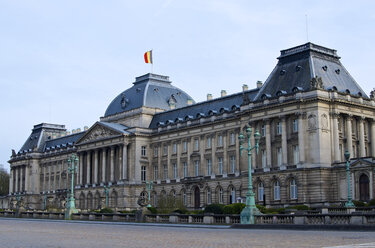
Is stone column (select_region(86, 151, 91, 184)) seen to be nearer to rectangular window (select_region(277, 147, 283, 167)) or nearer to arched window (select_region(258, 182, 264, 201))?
arched window (select_region(258, 182, 264, 201))

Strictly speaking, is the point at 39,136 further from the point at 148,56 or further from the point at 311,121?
the point at 311,121

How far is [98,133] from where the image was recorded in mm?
110375

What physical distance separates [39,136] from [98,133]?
135ft

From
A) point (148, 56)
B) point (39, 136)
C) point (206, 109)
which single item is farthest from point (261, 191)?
point (39, 136)

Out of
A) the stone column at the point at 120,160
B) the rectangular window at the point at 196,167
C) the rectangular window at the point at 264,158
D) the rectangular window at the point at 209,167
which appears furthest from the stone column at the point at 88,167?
the rectangular window at the point at 264,158

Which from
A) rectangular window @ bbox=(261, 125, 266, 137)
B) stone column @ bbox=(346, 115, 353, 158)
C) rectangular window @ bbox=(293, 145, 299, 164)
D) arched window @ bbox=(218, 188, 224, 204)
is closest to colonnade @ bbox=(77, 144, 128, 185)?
arched window @ bbox=(218, 188, 224, 204)

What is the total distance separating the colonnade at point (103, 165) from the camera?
104 m

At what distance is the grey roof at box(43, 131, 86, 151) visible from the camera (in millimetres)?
129875

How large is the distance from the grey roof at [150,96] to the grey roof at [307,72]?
108 ft

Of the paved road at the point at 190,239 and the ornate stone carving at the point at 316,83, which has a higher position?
the ornate stone carving at the point at 316,83

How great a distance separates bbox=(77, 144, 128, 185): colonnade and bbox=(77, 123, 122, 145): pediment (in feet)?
7.31

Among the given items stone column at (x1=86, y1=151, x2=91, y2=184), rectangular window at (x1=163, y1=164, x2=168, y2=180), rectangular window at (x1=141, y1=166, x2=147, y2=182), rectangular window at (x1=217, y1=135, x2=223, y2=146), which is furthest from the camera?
stone column at (x1=86, y1=151, x2=91, y2=184)

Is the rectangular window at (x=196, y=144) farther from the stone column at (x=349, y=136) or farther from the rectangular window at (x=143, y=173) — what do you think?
the stone column at (x=349, y=136)

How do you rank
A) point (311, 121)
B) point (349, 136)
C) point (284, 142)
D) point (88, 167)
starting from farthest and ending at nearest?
point (88, 167) < point (284, 142) < point (349, 136) < point (311, 121)
